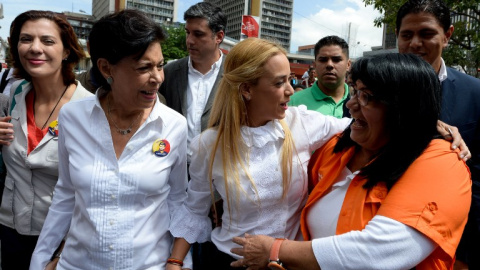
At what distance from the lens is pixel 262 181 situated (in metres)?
1.99

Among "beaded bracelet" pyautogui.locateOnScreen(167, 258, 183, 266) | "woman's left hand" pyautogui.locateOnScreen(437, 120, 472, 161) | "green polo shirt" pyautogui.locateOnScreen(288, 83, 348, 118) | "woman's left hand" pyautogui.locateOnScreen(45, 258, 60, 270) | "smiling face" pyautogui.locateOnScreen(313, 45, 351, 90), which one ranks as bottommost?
"woman's left hand" pyautogui.locateOnScreen(45, 258, 60, 270)

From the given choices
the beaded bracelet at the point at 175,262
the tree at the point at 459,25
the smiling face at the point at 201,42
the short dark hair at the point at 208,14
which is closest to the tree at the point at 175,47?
the tree at the point at 459,25

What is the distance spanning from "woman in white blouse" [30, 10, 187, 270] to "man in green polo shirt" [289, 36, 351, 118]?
221cm

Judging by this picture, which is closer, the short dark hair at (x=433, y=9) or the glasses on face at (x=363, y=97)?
the glasses on face at (x=363, y=97)

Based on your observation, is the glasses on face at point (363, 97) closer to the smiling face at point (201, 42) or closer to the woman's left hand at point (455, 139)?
the woman's left hand at point (455, 139)

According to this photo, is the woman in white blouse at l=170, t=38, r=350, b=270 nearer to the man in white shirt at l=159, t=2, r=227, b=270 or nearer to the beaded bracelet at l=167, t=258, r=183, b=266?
the beaded bracelet at l=167, t=258, r=183, b=266

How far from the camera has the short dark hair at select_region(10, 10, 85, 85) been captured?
2482 millimetres

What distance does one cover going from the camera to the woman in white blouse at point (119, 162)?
186cm

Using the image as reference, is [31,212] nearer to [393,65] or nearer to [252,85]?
[252,85]

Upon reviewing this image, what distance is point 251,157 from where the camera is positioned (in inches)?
80.8

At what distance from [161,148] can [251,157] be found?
1.47ft

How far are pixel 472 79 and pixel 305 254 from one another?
1.57m

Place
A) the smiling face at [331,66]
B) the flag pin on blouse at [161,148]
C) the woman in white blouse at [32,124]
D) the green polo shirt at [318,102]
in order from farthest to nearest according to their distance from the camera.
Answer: the smiling face at [331,66] → the green polo shirt at [318,102] → the woman in white blouse at [32,124] → the flag pin on blouse at [161,148]

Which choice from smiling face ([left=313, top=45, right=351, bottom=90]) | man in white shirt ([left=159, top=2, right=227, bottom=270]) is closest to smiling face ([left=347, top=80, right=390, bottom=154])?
man in white shirt ([left=159, top=2, right=227, bottom=270])
